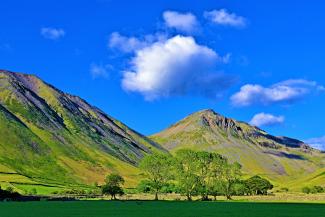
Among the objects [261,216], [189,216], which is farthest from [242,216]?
[189,216]

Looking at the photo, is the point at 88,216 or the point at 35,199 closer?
the point at 88,216

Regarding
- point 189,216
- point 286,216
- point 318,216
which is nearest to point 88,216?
point 189,216

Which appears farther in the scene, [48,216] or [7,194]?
[7,194]

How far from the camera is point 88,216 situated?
8581 centimetres

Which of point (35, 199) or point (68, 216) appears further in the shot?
point (35, 199)

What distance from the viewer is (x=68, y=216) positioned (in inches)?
3319

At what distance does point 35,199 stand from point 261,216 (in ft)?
442

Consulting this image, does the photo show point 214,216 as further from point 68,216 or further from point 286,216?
point 68,216

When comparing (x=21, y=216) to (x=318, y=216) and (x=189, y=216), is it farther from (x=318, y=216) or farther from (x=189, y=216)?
(x=318, y=216)

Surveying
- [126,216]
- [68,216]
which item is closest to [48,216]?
[68,216]

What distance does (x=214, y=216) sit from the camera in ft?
269

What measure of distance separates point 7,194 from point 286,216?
142254 millimetres

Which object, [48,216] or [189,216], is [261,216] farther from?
[48,216]

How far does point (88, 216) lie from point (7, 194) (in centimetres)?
12211
